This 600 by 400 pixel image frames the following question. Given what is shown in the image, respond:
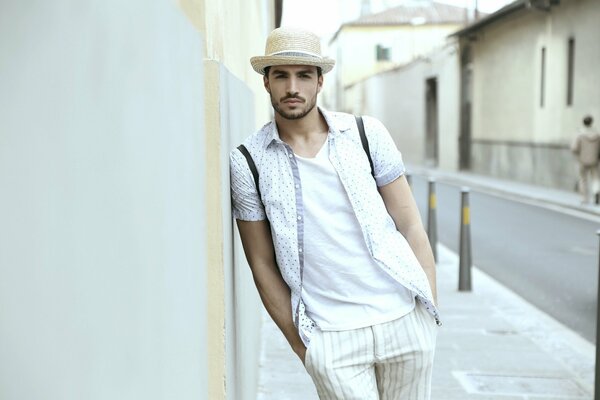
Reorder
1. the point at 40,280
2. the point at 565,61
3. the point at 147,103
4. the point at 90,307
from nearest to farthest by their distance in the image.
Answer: the point at 40,280, the point at 90,307, the point at 147,103, the point at 565,61

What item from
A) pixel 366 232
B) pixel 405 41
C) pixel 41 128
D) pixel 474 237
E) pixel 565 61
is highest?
pixel 405 41

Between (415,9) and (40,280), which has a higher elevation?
(415,9)

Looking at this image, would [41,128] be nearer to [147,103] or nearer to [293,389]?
[147,103]

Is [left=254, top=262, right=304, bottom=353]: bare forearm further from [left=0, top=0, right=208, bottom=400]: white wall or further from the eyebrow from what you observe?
[left=0, top=0, right=208, bottom=400]: white wall

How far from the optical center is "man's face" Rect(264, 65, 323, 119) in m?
2.61

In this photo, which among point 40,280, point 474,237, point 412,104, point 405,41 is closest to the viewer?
point 40,280

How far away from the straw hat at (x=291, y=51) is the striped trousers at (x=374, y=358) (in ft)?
2.67

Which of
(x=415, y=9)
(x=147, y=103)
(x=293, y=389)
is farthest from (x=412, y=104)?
(x=147, y=103)

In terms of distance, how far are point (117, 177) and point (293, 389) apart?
3857mm

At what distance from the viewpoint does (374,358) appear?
2.60 m

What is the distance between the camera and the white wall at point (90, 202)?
0.90 meters

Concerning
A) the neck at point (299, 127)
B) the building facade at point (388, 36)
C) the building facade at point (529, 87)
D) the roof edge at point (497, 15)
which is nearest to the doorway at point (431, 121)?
the building facade at point (529, 87)

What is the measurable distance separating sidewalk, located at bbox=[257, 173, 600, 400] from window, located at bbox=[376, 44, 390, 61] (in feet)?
209

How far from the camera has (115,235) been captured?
127 cm
